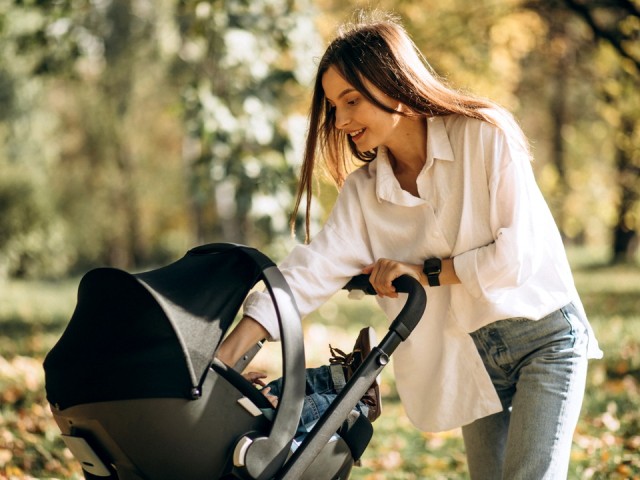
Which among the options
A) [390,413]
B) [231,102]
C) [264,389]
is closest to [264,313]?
[264,389]

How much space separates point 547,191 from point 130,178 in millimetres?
13206

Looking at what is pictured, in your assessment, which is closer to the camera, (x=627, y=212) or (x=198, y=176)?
(x=198, y=176)

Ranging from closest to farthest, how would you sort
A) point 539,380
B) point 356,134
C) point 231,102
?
point 539,380
point 356,134
point 231,102

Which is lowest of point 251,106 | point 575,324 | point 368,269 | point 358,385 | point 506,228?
point 358,385

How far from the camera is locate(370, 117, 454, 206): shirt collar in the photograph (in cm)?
262

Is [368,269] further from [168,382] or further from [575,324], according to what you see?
[168,382]

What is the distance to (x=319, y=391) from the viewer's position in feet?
8.09

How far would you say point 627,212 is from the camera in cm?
976

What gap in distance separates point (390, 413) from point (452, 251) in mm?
3377

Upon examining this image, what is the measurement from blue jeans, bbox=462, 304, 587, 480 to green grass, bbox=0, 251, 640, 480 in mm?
1531

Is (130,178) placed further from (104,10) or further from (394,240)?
(394,240)

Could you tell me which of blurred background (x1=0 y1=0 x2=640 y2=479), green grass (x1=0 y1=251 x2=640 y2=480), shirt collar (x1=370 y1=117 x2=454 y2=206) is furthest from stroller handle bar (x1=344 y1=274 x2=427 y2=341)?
green grass (x1=0 y1=251 x2=640 y2=480)

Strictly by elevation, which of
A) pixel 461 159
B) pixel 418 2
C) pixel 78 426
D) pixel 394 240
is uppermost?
pixel 418 2

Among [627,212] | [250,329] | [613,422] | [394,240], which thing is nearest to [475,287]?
[394,240]
